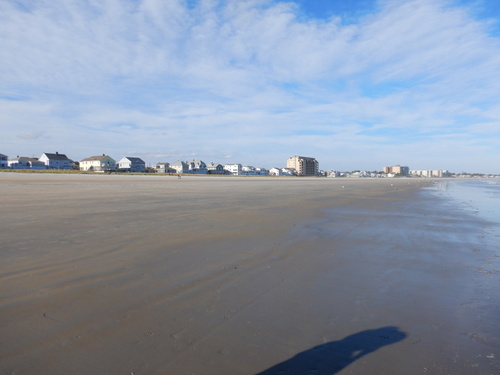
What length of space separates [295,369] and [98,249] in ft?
15.8

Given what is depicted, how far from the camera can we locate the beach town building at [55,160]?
89194mm

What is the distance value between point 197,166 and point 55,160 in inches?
1878

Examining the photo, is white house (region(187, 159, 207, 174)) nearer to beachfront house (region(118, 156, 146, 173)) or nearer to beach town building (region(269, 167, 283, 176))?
beachfront house (region(118, 156, 146, 173))

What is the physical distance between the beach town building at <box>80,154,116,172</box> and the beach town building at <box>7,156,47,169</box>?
1190 centimetres

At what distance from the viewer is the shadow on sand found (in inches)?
99.1

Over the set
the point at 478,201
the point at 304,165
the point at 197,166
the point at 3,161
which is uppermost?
the point at 304,165

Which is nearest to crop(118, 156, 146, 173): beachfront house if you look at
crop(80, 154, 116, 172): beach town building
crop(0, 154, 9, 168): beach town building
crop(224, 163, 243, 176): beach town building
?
crop(80, 154, 116, 172): beach town building

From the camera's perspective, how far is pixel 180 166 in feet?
364

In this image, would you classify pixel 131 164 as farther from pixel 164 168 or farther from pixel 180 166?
pixel 180 166

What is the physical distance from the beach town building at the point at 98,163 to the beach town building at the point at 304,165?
109m

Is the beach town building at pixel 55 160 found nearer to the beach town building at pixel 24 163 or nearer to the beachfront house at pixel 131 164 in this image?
the beach town building at pixel 24 163

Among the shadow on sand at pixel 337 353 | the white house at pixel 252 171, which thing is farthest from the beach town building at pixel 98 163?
the shadow on sand at pixel 337 353

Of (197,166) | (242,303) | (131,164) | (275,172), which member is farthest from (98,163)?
(242,303)

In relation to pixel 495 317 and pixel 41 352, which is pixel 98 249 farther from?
pixel 495 317
